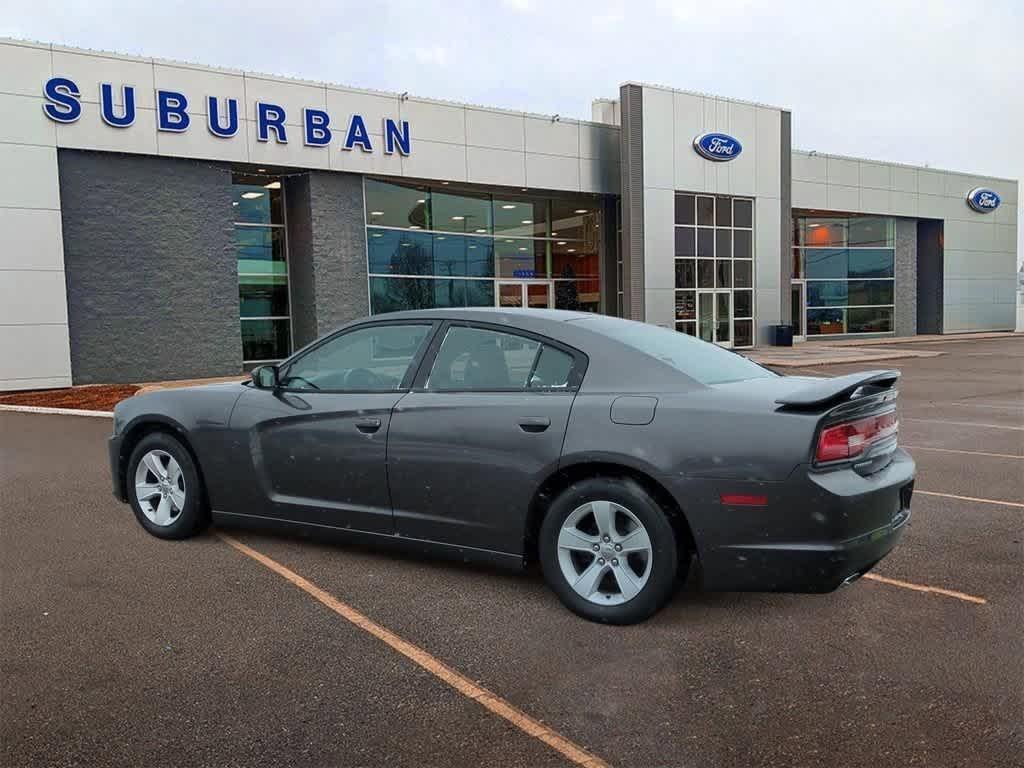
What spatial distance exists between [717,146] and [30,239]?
20108mm

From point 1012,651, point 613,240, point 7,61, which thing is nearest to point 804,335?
point 613,240

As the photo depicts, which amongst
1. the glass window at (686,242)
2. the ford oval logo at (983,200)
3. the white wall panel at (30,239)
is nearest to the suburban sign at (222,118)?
the white wall panel at (30,239)

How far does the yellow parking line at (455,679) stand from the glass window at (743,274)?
26.5m

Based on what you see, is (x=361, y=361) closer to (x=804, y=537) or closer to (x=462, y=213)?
(x=804, y=537)

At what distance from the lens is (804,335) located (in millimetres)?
36625

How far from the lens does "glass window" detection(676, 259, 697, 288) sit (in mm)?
27672

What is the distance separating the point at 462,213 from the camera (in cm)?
2522

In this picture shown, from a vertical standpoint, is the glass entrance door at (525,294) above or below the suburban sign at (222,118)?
below

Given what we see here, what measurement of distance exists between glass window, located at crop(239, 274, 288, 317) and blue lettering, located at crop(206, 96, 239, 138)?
3.61 meters

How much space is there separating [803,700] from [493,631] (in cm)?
139

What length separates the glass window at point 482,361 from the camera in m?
4.44

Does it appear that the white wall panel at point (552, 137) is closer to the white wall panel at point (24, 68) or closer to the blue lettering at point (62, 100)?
the blue lettering at point (62, 100)

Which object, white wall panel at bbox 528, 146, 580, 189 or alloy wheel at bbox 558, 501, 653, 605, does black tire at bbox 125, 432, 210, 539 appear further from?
white wall panel at bbox 528, 146, 580, 189

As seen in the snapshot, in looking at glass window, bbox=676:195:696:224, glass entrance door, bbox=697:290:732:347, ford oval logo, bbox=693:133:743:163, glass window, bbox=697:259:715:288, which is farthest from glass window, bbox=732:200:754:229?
glass entrance door, bbox=697:290:732:347
